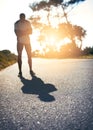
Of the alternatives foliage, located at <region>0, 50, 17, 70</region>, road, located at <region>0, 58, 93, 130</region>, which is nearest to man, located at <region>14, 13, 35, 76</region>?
foliage, located at <region>0, 50, 17, 70</region>

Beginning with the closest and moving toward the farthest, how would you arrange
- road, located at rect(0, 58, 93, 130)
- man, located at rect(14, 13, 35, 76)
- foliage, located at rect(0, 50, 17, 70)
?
road, located at rect(0, 58, 93, 130), man, located at rect(14, 13, 35, 76), foliage, located at rect(0, 50, 17, 70)

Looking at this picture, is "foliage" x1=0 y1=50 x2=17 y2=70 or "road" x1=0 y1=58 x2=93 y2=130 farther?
"foliage" x1=0 y1=50 x2=17 y2=70

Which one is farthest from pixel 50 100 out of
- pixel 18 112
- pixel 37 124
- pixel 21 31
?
pixel 21 31

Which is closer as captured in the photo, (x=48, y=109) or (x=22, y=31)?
(x=48, y=109)

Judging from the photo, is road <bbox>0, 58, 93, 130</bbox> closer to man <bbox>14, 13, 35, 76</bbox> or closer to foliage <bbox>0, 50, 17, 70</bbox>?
man <bbox>14, 13, 35, 76</bbox>

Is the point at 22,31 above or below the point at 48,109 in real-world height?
above

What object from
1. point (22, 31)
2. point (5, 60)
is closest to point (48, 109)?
point (22, 31)

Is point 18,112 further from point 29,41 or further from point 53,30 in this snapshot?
point 53,30

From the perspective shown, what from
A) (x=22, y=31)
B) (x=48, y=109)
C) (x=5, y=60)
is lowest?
(x=48, y=109)

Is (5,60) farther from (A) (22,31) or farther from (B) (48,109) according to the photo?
(B) (48,109)

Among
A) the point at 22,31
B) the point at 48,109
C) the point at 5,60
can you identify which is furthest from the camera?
the point at 5,60

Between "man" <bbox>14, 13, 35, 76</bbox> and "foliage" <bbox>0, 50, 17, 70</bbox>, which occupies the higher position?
"man" <bbox>14, 13, 35, 76</bbox>

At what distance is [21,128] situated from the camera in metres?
3.85

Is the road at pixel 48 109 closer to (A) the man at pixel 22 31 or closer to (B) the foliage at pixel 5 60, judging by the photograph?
(A) the man at pixel 22 31
